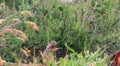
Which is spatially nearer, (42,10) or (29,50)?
(29,50)

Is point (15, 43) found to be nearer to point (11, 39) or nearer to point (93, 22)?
point (11, 39)

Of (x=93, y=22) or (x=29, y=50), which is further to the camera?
(x=93, y=22)

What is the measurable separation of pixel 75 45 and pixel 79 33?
0.15 meters

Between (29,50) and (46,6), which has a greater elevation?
(46,6)

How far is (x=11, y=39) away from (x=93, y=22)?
993 millimetres

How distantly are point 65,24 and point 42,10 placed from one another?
1.17 feet

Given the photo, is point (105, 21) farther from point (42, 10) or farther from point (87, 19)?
point (42, 10)

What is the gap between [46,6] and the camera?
3.91m

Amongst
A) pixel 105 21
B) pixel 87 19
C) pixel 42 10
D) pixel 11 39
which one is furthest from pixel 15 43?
pixel 105 21

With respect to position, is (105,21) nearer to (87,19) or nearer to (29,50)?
(87,19)

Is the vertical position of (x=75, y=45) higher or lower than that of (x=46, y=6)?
lower

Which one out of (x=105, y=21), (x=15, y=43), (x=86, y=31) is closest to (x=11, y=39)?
(x=15, y=43)

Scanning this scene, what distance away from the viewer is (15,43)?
11.6 ft

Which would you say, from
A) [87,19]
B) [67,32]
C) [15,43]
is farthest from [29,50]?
[87,19]
